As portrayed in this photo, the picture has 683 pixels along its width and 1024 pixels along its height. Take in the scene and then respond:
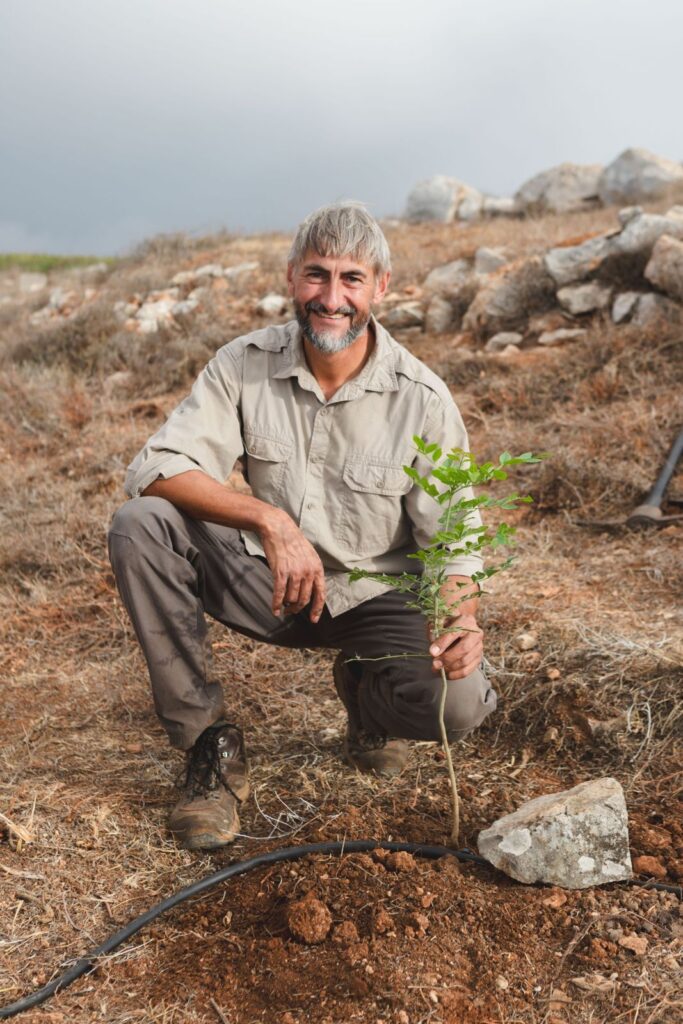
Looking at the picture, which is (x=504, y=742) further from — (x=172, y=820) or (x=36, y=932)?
(x=36, y=932)

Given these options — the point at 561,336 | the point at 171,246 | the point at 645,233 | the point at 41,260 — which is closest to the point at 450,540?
the point at 561,336

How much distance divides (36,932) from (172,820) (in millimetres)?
525

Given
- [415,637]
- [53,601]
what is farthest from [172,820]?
[53,601]

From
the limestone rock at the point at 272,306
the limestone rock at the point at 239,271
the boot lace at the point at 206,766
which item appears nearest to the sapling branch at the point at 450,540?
the boot lace at the point at 206,766

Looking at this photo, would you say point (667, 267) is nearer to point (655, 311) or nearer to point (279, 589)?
point (655, 311)

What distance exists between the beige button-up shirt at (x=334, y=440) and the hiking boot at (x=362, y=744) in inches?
14.5

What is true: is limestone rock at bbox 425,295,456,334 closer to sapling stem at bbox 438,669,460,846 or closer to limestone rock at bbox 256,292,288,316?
limestone rock at bbox 256,292,288,316

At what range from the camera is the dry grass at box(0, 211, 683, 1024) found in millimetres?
2428

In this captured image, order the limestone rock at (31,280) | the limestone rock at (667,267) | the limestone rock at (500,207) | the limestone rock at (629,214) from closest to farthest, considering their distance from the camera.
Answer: the limestone rock at (667,267), the limestone rock at (629,214), the limestone rock at (500,207), the limestone rock at (31,280)

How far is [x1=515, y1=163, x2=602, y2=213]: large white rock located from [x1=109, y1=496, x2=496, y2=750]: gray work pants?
1492 centimetres

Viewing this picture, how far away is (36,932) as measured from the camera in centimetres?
232

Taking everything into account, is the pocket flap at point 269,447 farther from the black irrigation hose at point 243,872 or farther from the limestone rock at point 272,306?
the limestone rock at point 272,306

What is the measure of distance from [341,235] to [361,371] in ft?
1.41

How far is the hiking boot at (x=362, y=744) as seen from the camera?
3039 mm
